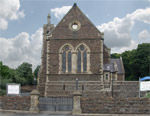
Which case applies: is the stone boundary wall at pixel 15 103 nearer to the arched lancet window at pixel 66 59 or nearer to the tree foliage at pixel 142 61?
the arched lancet window at pixel 66 59

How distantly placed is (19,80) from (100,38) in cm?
4238

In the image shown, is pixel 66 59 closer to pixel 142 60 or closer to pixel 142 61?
pixel 142 61

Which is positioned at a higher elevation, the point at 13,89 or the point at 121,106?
the point at 13,89

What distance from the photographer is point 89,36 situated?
2886cm

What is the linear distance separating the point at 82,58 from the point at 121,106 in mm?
14837

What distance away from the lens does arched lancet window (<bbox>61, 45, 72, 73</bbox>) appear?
1141 inches

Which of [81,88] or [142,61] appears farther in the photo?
[142,61]

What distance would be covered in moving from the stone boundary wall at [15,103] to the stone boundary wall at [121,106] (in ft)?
16.3

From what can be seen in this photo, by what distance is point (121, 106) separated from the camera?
14609 mm

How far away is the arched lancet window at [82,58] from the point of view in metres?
28.7

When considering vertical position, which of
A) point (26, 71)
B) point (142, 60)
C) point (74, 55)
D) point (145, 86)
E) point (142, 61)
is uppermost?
point (142, 60)

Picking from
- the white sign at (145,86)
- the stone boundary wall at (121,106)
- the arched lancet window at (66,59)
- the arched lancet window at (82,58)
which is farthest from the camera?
the arched lancet window at (66,59)

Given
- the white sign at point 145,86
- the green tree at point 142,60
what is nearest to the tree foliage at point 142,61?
the green tree at point 142,60

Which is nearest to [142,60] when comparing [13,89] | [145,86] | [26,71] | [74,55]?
[74,55]
